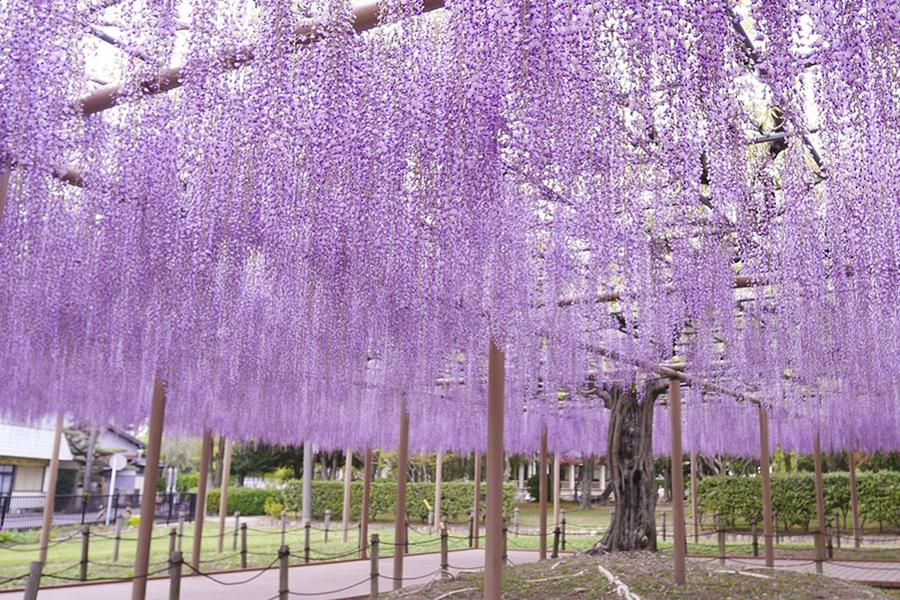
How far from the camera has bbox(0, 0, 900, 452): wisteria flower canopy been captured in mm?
2900

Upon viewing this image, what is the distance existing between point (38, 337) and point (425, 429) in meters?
8.47

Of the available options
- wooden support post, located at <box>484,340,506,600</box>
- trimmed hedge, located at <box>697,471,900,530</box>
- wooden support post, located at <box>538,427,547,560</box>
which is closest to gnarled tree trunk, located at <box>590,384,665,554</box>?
wooden support post, located at <box>538,427,547,560</box>

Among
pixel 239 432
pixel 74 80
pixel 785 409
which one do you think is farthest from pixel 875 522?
pixel 74 80

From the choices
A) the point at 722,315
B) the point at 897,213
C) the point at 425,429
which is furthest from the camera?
the point at 425,429

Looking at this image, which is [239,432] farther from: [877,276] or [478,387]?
[877,276]

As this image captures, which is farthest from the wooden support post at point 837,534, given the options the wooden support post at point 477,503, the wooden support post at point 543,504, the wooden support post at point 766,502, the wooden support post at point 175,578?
the wooden support post at point 175,578

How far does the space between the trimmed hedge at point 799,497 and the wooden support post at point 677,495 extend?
430 inches

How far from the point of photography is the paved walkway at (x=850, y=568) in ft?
31.5

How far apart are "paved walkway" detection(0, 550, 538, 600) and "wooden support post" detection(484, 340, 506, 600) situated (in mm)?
3386

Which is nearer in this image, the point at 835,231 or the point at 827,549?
the point at 835,231

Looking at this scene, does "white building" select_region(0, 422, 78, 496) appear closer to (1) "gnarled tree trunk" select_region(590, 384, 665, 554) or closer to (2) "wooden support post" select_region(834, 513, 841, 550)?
(1) "gnarled tree trunk" select_region(590, 384, 665, 554)

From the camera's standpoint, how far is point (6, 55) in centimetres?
358

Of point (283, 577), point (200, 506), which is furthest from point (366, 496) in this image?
point (283, 577)

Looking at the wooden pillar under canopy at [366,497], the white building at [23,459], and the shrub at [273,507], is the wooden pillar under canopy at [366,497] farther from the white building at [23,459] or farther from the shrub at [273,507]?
the white building at [23,459]
